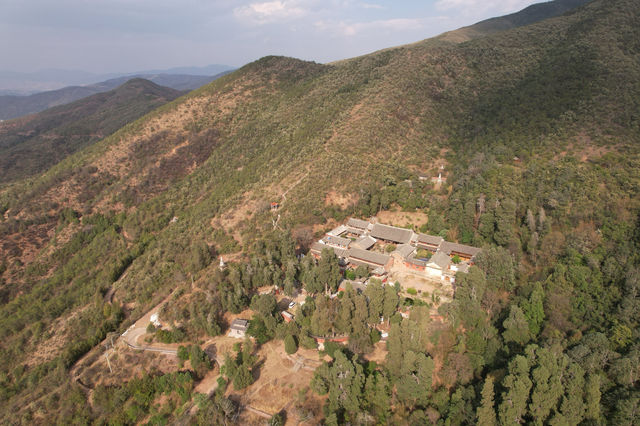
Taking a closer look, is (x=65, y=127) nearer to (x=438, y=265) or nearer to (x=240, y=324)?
(x=240, y=324)

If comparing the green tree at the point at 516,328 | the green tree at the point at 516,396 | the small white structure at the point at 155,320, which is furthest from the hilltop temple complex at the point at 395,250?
the small white structure at the point at 155,320

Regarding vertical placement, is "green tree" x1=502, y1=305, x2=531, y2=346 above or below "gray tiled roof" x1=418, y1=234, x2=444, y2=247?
below

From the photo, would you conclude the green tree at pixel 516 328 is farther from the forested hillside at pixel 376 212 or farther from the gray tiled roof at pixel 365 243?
the gray tiled roof at pixel 365 243

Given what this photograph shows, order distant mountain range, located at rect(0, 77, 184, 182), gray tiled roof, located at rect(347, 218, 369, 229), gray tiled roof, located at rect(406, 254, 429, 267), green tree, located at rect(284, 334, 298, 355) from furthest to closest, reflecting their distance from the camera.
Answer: distant mountain range, located at rect(0, 77, 184, 182) < gray tiled roof, located at rect(347, 218, 369, 229) < gray tiled roof, located at rect(406, 254, 429, 267) < green tree, located at rect(284, 334, 298, 355)

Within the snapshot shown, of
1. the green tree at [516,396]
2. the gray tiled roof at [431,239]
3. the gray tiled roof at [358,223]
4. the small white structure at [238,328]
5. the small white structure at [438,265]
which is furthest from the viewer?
the gray tiled roof at [358,223]

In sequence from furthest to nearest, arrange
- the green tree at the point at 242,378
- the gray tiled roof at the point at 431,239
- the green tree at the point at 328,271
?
the gray tiled roof at the point at 431,239 → the green tree at the point at 328,271 → the green tree at the point at 242,378

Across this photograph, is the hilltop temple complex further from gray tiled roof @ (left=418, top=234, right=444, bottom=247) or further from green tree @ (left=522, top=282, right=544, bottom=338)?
green tree @ (left=522, top=282, right=544, bottom=338)

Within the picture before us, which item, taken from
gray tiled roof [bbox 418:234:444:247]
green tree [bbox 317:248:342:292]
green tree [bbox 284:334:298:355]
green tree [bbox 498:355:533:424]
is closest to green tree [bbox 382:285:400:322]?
green tree [bbox 317:248:342:292]
